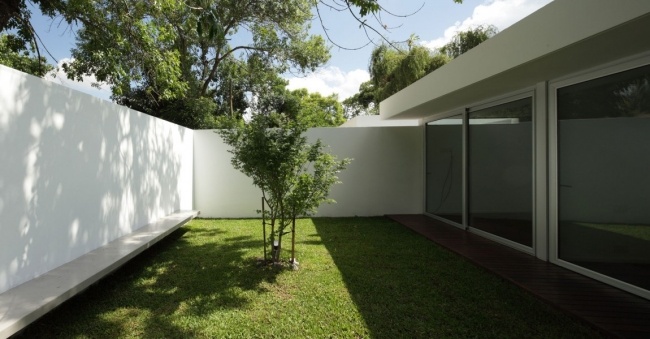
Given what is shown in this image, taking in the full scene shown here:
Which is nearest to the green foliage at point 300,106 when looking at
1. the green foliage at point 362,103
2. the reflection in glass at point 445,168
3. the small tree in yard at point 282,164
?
the small tree in yard at point 282,164

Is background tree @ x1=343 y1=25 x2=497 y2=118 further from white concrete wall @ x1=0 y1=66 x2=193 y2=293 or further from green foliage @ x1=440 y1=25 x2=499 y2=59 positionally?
white concrete wall @ x1=0 y1=66 x2=193 y2=293

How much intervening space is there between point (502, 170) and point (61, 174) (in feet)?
18.7

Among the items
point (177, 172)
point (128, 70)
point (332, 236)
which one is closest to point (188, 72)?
point (128, 70)

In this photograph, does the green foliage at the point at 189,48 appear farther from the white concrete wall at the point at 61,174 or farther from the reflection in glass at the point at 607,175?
the reflection in glass at the point at 607,175

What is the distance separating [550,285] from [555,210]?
108 cm

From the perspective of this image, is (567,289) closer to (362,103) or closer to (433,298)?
(433,298)

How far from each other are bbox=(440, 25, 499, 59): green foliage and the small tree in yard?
57.7 ft

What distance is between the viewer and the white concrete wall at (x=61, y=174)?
2924 mm

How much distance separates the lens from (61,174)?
143 inches

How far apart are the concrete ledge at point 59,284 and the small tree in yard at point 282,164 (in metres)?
1.64

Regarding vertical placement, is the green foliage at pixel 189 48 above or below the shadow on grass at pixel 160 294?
above

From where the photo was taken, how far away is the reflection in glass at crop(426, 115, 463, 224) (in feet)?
23.3

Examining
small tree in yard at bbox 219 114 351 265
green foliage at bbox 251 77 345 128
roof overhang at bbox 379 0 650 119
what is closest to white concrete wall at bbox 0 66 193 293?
small tree in yard at bbox 219 114 351 265

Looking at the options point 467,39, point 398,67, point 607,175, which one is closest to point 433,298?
point 607,175
